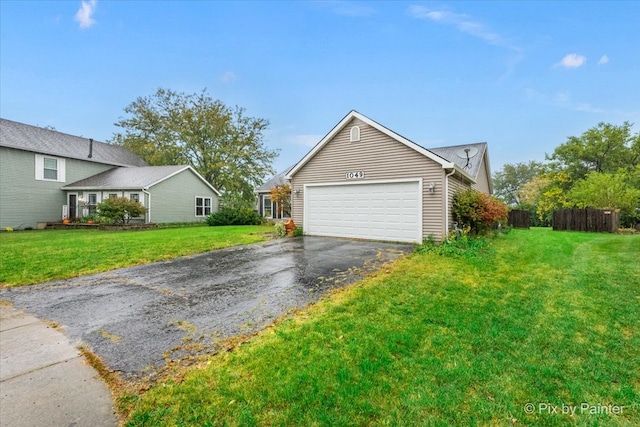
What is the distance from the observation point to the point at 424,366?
2791 mm

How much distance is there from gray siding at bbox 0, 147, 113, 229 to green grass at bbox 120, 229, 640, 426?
71.9ft

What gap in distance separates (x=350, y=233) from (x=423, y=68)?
10.5 meters

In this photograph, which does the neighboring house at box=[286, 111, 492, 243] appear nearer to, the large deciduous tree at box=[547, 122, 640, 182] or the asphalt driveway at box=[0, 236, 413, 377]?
the asphalt driveway at box=[0, 236, 413, 377]

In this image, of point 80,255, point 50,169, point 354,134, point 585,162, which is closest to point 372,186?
point 354,134

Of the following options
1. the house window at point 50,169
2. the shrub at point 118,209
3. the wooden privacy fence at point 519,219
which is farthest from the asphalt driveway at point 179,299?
the wooden privacy fence at point 519,219

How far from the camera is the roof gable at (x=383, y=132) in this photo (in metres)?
9.98

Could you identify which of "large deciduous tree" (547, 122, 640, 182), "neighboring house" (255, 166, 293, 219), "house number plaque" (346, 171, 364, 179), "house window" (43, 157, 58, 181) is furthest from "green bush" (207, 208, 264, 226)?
"large deciduous tree" (547, 122, 640, 182)

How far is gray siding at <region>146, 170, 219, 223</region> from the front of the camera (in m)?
19.4

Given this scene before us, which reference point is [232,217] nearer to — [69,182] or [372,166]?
[69,182]

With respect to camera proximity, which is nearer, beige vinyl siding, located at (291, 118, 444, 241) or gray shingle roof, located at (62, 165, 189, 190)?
beige vinyl siding, located at (291, 118, 444, 241)

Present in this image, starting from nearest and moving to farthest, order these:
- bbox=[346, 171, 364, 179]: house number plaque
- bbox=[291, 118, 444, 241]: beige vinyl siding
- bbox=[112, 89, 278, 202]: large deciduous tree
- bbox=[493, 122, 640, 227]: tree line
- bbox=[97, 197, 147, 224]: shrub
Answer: bbox=[291, 118, 444, 241]: beige vinyl siding
bbox=[346, 171, 364, 179]: house number plaque
bbox=[97, 197, 147, 224]: shrub
bbox=[493, 122, 640, 227]: tree line
bbox=[112, 89, 278, 202]: large deciduous tree

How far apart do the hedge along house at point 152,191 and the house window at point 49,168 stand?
82 centimetres

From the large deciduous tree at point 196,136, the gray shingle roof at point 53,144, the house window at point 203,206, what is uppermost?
the large deciduous tree at point 196,136

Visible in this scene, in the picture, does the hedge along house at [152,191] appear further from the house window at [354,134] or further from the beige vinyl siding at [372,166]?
the house window at [354,134]
